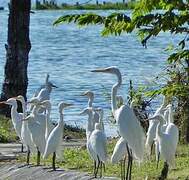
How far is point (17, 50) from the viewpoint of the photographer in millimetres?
20016

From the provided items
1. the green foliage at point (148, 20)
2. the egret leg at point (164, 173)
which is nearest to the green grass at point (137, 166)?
the egret leg at point (164, 173)

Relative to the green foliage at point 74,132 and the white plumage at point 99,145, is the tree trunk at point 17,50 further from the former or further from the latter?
the white plumage at point 99,145

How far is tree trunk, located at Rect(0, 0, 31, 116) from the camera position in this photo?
20.0 meters

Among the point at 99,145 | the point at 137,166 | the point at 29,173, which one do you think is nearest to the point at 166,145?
the point at 99,145

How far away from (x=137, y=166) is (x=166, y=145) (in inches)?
60.8

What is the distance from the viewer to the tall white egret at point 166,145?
11703mm

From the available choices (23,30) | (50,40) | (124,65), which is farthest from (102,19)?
(50,40)

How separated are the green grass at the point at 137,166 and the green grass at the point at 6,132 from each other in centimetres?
241

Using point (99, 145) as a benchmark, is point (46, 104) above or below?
above

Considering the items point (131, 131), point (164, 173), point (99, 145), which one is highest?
point (131, 131)

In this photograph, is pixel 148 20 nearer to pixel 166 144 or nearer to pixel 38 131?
pixel 166 144

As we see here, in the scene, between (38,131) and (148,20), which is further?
(38,131)

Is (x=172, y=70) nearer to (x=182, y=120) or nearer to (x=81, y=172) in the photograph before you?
(x=182, y=120)

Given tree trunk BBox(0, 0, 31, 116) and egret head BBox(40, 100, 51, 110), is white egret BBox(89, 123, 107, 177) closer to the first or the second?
egret head BBox(40, 100, 51, 110)
